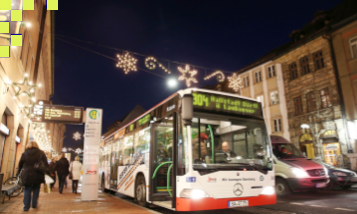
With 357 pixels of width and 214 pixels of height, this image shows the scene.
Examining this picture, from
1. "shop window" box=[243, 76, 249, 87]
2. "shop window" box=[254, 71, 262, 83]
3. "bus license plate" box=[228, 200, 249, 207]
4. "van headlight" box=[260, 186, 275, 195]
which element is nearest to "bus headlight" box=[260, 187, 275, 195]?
"van headlight" box=[260, 186, 275, 195]

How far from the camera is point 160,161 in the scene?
26.7ft

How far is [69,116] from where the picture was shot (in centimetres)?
1439

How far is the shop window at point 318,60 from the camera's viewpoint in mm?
23422

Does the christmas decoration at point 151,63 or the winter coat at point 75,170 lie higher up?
the christmas decoration at point 151,63

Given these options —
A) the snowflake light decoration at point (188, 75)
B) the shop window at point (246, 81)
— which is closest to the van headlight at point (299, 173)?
the snowflake light decoration at point (188, 75)

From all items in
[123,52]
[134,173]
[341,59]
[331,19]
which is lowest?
[134,173]

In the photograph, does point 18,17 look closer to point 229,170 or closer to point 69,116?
point 229,170

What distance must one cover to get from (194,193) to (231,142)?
1.79 m

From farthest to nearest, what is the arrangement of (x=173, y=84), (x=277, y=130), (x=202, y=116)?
(x=277, y=130) → (x=173, y=84) → (x=202, y=116)

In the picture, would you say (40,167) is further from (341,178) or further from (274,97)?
(274,97)

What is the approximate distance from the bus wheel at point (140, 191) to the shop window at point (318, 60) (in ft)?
66.9

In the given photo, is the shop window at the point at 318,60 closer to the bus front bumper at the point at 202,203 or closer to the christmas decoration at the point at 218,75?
the christmas decoration at the point at 218,75

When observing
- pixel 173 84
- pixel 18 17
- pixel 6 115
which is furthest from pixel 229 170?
pixel 6 115

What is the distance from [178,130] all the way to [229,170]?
1449 mm
